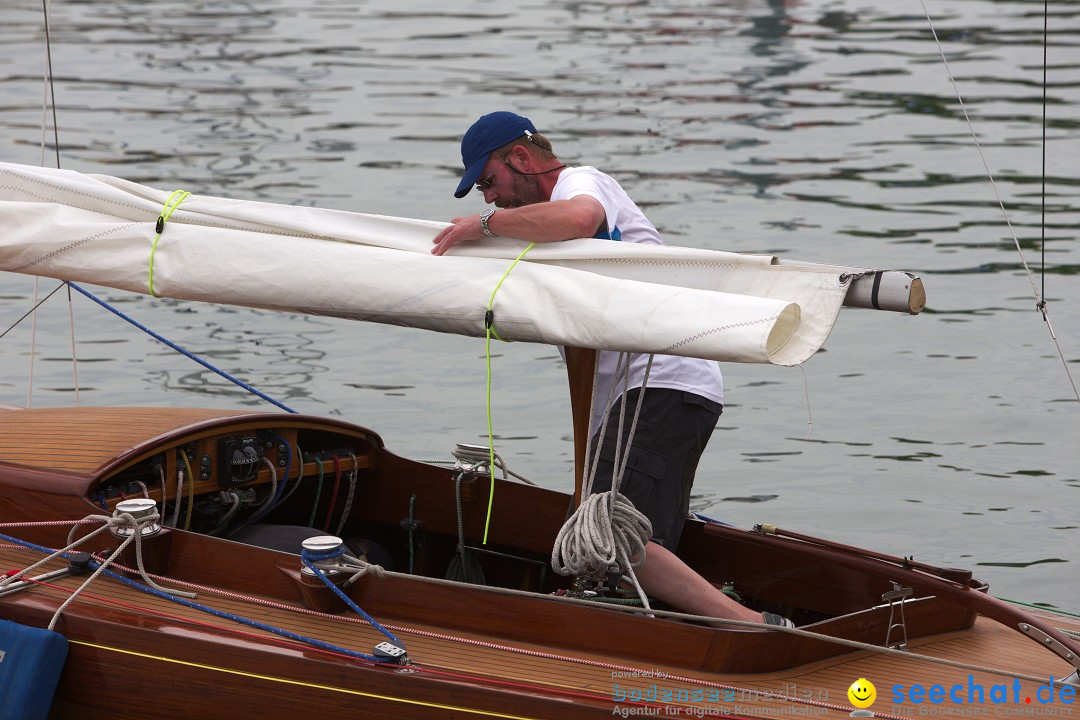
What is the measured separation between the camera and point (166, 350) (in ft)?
33.0

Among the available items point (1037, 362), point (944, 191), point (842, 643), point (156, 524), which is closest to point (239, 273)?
point (156, 524)

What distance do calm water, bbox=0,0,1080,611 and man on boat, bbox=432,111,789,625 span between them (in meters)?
0.98

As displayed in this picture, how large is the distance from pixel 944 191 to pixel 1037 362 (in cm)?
469

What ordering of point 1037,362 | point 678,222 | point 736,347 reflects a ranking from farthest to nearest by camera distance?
point 678,222 < point 1037,362 < point 736,347

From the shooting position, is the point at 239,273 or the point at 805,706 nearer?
the point at 805,706

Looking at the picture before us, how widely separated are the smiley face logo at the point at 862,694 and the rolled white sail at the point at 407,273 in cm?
90

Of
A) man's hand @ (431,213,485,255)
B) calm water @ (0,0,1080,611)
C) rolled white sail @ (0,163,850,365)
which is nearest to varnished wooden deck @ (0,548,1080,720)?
rolled white sail @ (0,163,850,365)

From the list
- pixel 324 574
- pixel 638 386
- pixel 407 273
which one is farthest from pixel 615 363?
pixel 324 574

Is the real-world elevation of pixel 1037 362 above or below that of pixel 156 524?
below

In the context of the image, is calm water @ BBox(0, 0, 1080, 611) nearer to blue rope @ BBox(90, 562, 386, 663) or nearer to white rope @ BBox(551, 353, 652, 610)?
white rope @ BBox(551, 353, 652, 610)

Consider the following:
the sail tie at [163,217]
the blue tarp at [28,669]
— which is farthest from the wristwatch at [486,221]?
the blue tarp at [28,669]

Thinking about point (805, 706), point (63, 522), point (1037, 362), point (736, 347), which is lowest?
point (1037, 362)

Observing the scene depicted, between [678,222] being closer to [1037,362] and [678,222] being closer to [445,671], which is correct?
[1037,362]

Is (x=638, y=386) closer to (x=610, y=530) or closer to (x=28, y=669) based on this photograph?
(x=610, y=530)
